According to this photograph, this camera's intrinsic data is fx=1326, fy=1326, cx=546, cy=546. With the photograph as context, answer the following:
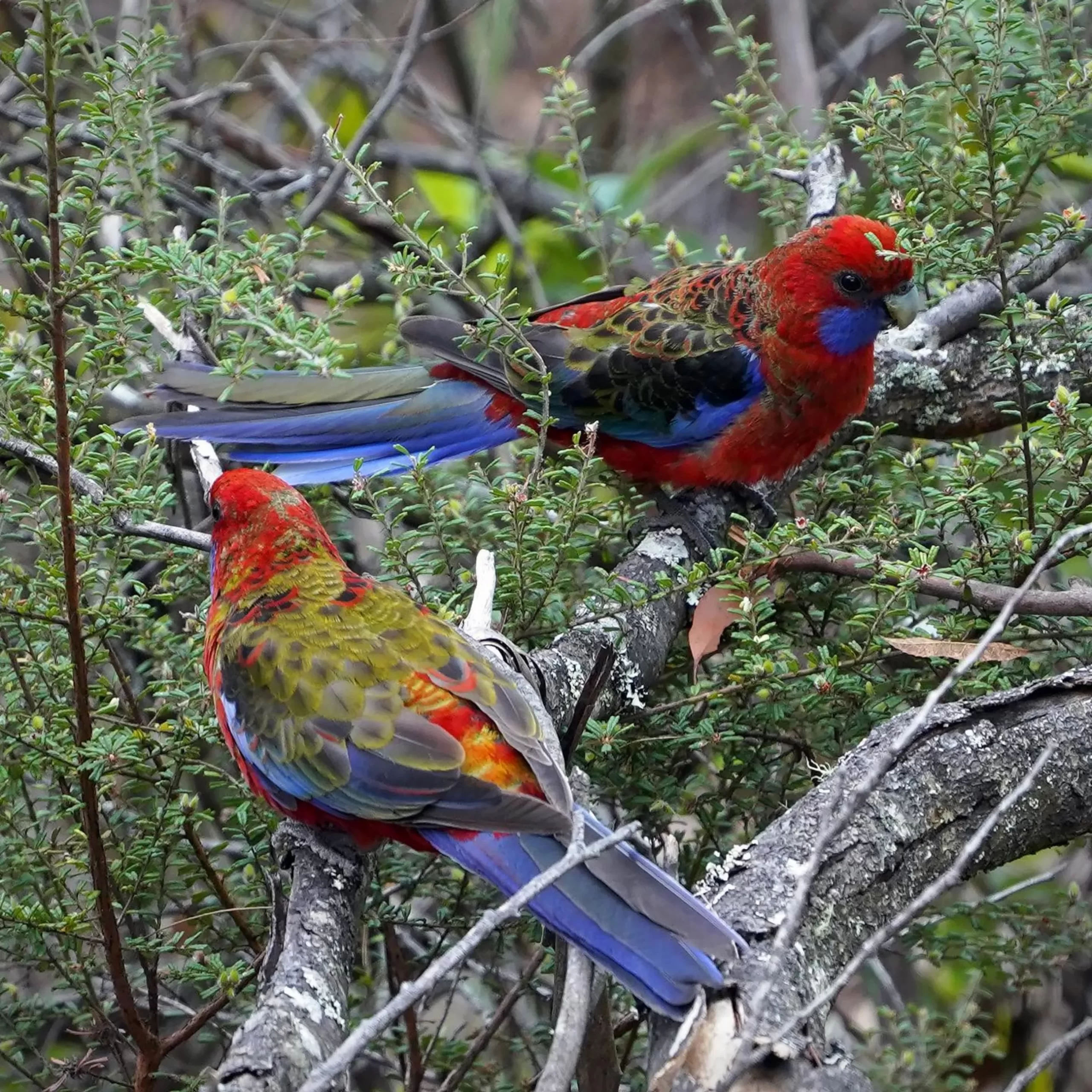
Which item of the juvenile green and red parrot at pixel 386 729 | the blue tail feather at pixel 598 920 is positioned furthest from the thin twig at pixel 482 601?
the blue tail feather at pixel 598 920

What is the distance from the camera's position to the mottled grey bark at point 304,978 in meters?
1.46

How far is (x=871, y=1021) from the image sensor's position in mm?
4852

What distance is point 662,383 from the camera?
3.23 metres

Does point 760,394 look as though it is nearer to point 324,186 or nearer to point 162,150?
point 324,186

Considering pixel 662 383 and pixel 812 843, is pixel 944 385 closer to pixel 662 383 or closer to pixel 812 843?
pixel 662 383

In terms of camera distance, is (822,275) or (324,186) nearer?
(822,275)

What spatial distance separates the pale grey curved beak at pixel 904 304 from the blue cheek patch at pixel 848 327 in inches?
2.1

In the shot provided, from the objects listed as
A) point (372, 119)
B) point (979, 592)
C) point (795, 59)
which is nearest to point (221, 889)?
point (979, 592)

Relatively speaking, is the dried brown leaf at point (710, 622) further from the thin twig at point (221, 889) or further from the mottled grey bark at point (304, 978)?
the thin twig at point (221, 889)

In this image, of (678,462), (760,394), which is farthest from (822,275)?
(678,462)

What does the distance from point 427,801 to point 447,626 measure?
35 cm

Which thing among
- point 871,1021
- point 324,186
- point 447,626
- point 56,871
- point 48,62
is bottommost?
point 871,1021

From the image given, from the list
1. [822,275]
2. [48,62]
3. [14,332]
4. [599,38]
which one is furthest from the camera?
[599,38]

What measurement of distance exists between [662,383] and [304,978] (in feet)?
6.31
